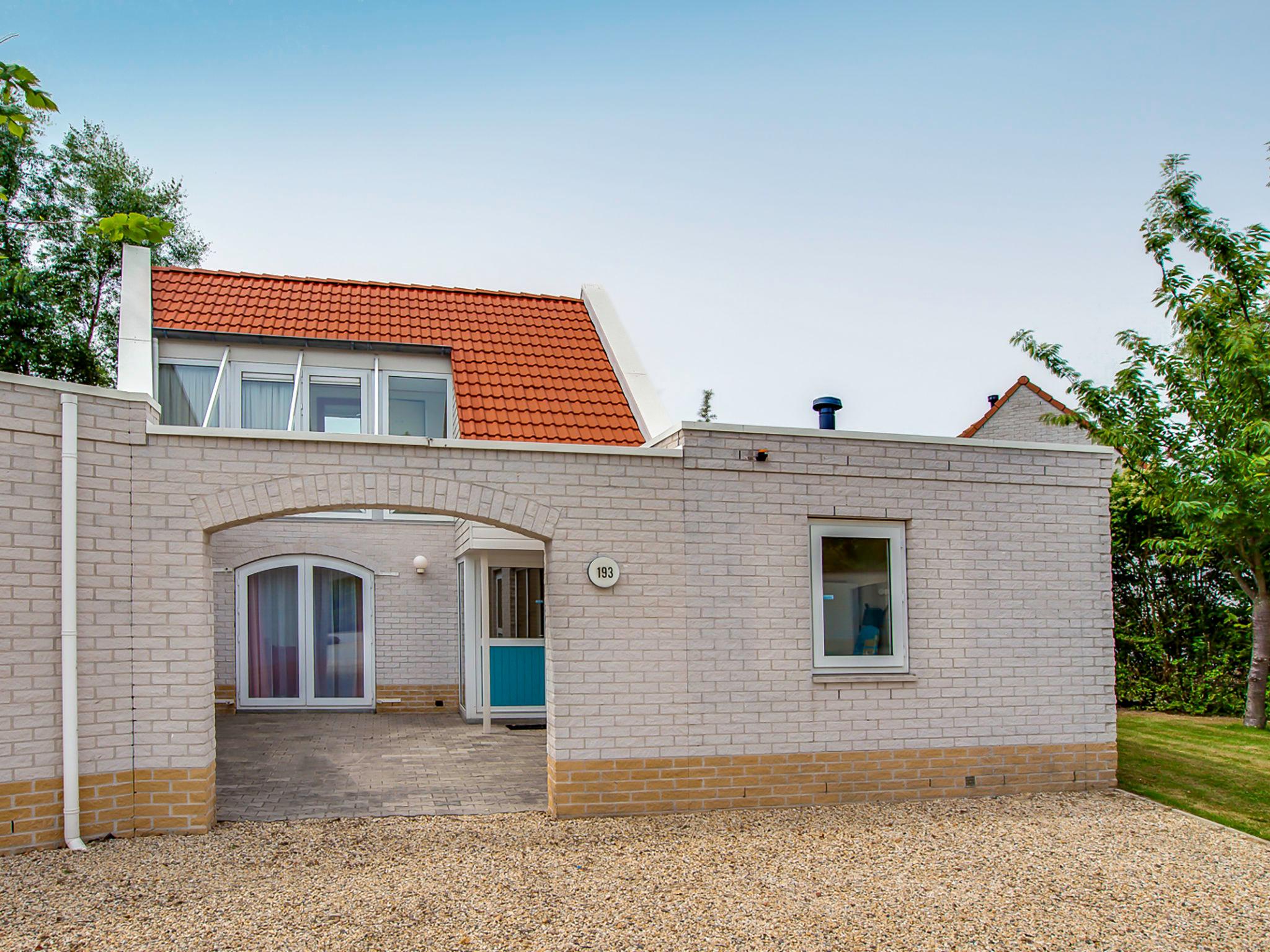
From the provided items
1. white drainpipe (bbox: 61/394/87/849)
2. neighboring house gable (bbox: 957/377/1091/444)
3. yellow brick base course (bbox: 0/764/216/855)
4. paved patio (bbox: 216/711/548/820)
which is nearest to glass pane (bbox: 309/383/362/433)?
paved patio (bbox: 216/711/548/820)

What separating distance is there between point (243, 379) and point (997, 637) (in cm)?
1033

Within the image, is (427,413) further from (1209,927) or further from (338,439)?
(1209,927)

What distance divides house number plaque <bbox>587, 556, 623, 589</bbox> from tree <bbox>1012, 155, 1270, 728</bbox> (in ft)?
22.9

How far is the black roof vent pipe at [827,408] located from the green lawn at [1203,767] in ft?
15.0

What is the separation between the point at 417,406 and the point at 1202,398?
1063cm

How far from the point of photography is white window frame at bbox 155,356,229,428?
12.7m

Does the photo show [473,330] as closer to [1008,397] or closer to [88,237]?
[88,237]

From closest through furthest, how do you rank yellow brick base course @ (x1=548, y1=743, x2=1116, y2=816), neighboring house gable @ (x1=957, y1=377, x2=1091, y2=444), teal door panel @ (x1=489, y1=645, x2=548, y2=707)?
1. yellow brick base course @ (x1=548, y1=743, x2=1116, y2=816)
2. teal door panel @ (x1=489, y1=645, x2=548, y2=707)
3. neighboring house gable @ (x1=957, y1=377, x2=1091, y2=444)

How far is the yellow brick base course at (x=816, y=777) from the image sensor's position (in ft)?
25.2

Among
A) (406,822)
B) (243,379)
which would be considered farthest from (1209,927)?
(243,379)

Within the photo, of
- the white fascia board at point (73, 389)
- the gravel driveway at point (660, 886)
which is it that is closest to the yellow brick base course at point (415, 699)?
the gravel driveway at point (660, 886)

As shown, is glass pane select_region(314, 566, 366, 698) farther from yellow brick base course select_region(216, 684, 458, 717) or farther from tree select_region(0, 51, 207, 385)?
tree select_region(0, 51, 207, 385)

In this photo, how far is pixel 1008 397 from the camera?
2234cm

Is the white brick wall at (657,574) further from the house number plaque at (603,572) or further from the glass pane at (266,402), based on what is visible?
the glass pane at (266,402)
